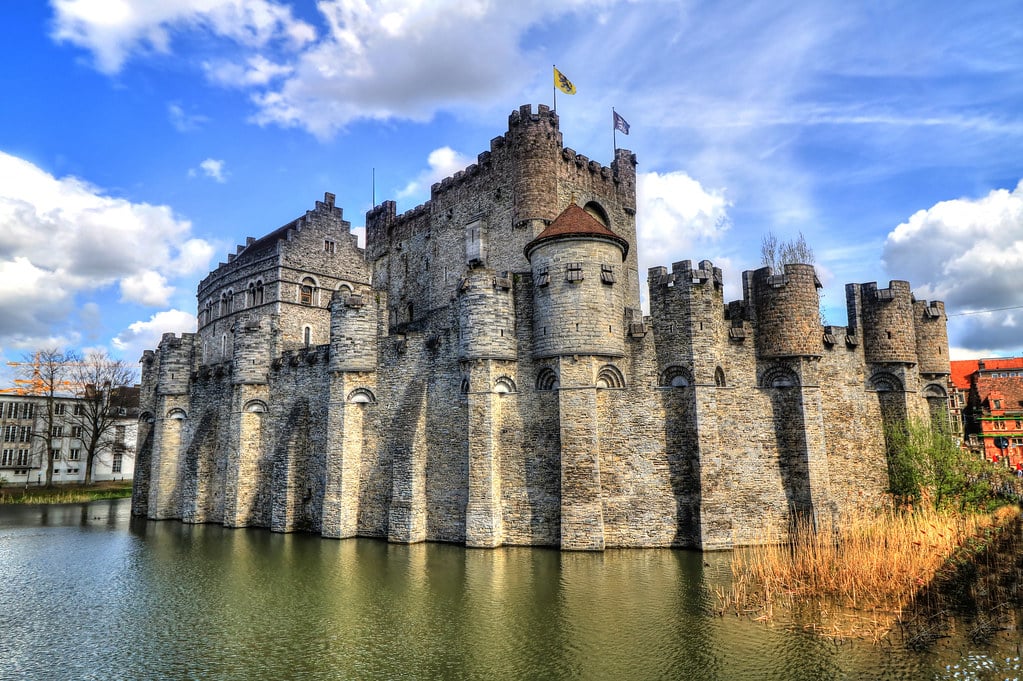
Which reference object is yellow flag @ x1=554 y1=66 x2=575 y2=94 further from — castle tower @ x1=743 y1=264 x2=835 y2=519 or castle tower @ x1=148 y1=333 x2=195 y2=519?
castle tower @ x1=148 y1=333 x2=195 y2=519

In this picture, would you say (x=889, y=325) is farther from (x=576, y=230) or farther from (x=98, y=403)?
(x=98, y=403)

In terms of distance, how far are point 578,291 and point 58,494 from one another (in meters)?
45.5

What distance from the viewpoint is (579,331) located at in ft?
72.8

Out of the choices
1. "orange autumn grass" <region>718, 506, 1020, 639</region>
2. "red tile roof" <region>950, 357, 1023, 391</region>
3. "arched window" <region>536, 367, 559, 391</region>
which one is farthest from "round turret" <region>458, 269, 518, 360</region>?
"red tile roof" <region>950, 357, 1023, 391</region>

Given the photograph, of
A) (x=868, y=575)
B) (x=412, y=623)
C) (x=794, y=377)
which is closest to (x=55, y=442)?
(x=412, y=623)

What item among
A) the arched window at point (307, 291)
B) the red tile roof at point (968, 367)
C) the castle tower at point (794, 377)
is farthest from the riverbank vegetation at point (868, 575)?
the red tile roof at point (968, 367)

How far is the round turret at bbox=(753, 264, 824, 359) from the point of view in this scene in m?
23.3

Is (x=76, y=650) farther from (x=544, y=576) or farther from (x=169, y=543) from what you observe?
(x=169, y=543)

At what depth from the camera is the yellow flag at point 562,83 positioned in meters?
30.6

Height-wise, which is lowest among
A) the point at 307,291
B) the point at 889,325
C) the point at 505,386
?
the point at 505,386

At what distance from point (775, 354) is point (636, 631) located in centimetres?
1408

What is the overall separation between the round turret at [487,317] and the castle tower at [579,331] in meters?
0.97

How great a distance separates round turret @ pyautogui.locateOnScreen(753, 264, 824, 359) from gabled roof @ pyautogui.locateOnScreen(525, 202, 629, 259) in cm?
580

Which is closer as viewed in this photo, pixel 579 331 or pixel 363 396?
pixel 579 331
